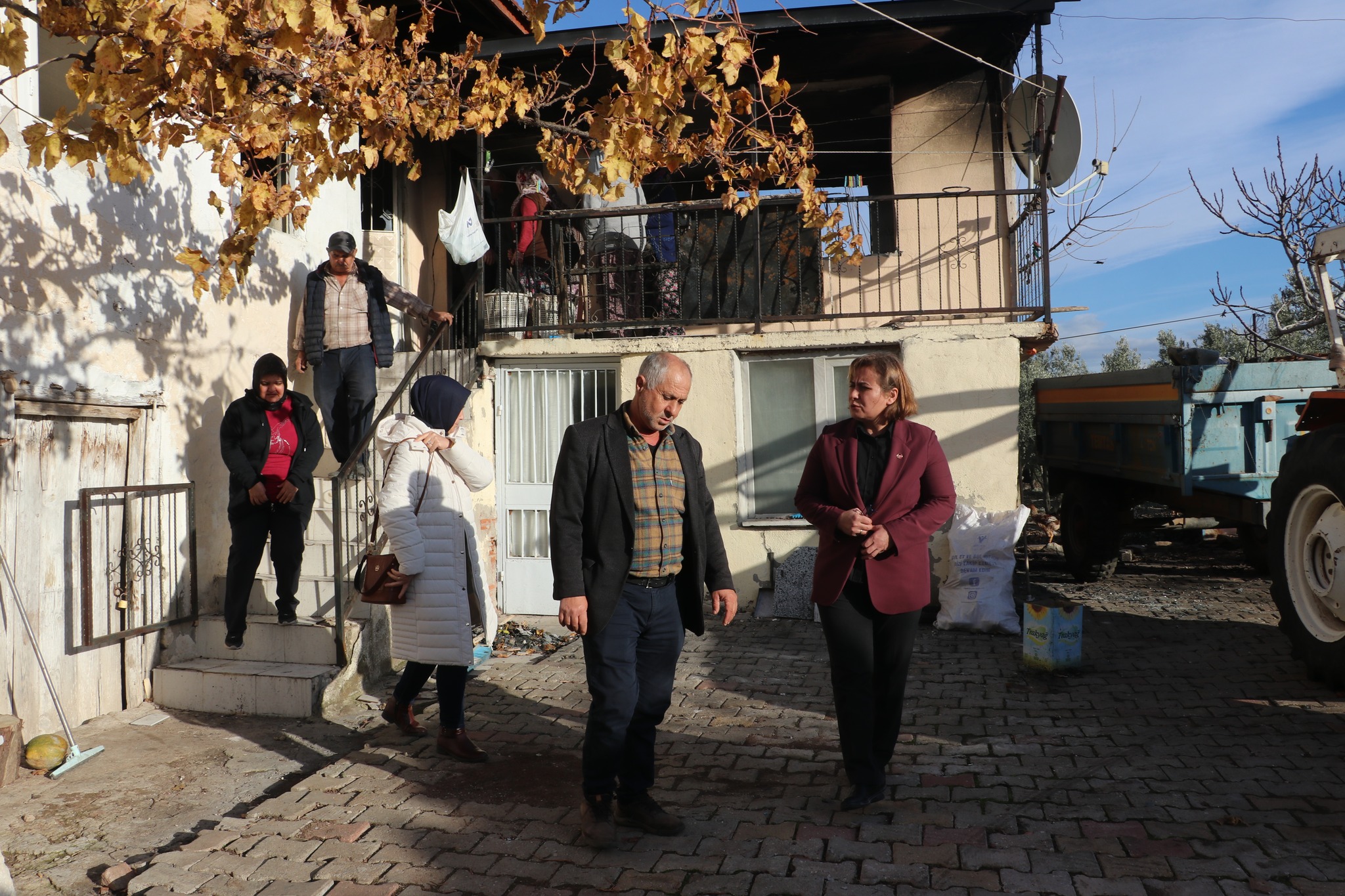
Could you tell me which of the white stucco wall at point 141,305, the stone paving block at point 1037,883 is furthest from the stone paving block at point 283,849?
the white stucco wall at point 141,305

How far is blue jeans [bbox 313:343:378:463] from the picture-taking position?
23.2ft

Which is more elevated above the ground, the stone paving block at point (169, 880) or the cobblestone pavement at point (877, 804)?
the cobblestone pavement at point (877, 804)

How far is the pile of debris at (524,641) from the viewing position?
7.41 meters

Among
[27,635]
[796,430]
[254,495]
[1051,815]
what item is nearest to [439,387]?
[254,495]

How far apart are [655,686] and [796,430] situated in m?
5.23

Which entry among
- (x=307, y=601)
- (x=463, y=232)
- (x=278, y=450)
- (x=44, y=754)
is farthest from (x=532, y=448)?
(x=44, y=754)

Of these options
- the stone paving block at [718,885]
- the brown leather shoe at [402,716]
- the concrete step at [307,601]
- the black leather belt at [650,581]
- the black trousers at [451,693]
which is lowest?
the stone paving block at [718,885]

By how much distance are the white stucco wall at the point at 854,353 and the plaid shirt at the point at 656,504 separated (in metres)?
4.80

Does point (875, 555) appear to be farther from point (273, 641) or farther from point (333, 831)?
point (273, 641)

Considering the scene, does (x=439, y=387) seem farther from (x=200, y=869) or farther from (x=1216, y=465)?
(x=1216, y=465)

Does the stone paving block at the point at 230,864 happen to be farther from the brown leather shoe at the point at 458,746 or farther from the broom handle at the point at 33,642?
the broom handle at the point at 33,642

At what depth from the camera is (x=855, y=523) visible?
381 cm

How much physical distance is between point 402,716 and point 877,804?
2.41 metres

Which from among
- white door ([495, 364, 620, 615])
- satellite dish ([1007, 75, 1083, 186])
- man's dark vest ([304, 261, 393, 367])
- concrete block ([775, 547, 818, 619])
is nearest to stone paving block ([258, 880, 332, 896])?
man's dark vest ([304, 261, 393, 367])
